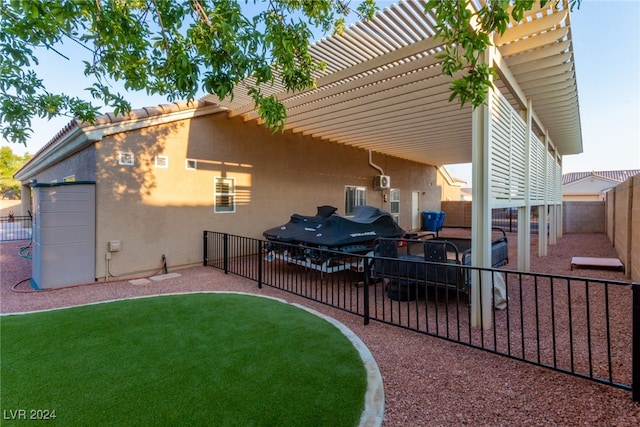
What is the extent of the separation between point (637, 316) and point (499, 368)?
Answer: 117cm

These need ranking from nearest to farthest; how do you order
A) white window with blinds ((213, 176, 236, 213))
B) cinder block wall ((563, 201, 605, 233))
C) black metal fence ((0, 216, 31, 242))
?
white window with blinds ((213, 176, 236, 213)) → black metal fence ((0, 216, 31, 242)) → cinder block wall ((563, 201, 605, 233))

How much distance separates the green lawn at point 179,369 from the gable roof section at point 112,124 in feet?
11.1

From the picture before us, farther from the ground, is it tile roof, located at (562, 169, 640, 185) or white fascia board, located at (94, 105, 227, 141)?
tile roof, located at (562, 169, 640, 185)

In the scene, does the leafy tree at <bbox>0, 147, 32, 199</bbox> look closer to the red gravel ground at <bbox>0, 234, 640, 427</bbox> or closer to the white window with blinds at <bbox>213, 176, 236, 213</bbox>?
the white window with blinds at <bbox>213, 176, 236, 213</bbox>

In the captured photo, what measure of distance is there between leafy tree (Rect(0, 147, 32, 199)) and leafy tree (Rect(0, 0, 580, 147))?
92.3 feet

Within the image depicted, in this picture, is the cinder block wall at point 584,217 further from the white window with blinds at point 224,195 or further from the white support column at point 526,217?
the white window with blinds at point 224,195

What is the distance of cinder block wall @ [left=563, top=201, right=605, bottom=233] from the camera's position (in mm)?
14059

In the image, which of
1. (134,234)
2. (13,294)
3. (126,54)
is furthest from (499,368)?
(13,294)

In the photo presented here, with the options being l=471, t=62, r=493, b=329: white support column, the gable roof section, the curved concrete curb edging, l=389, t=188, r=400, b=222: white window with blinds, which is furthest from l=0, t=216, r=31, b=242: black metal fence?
l=471, t=62, r=493, b=329: white support column

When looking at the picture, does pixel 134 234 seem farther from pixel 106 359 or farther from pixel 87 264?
pixel 106 359

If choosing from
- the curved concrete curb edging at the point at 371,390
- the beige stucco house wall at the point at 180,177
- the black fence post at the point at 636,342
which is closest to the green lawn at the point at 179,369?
the curved concrete curb edging at the point at 371,390

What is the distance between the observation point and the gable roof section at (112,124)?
5914 millimetres

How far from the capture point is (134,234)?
662cm

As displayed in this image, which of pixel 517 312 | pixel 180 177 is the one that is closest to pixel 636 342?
pixel 517 312
